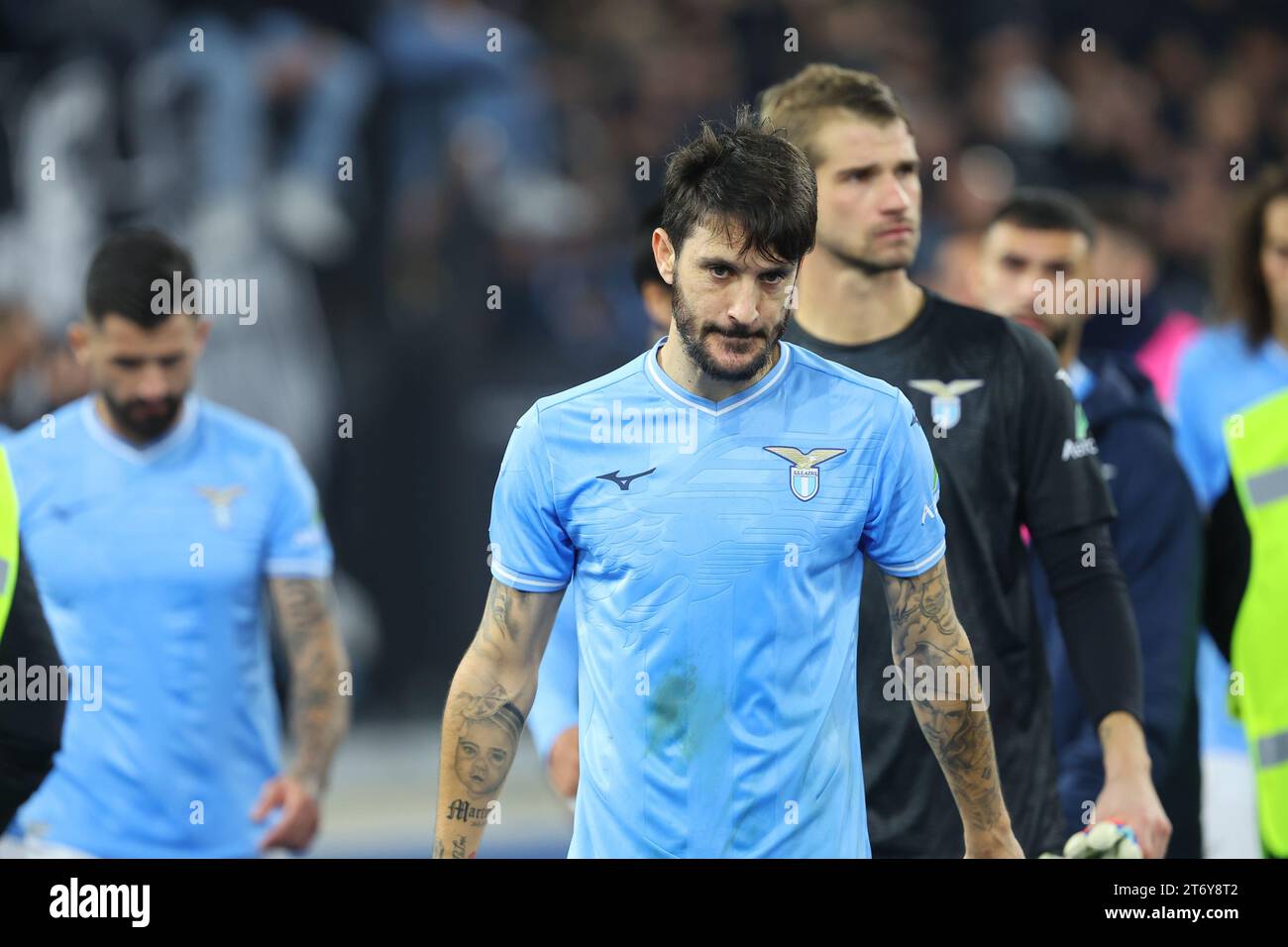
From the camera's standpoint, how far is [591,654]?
362 centimetres

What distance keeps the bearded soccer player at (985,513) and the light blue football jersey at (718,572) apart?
0.56 meters

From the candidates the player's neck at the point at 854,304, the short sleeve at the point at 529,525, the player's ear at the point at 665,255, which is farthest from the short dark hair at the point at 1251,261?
the short sleeve at the point at 529,525

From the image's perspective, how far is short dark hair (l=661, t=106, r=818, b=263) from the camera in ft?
11.7

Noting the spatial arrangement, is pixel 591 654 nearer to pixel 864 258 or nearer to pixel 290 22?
pixel 864 258

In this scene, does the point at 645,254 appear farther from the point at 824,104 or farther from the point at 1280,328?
the point at 1280,328

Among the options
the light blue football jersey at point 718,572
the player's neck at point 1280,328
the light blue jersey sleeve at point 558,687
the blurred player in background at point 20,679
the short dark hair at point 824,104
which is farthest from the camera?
the player's neck at point 1280,328

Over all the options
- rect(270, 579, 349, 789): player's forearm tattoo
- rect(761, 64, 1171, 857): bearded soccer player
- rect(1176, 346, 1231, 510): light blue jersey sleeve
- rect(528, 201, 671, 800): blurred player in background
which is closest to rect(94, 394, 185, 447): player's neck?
rect(270, 579, 349, 789): player's forearm tattoo

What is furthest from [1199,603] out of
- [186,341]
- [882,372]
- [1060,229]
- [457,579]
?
[457,579]

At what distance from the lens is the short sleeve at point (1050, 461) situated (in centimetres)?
433

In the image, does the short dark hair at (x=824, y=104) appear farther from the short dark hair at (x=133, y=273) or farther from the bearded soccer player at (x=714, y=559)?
the short dark hair at (x=133, y=273)

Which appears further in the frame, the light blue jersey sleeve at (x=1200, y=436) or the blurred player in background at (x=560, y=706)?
the light blue jersey sleeve at (x=1200, y=436)
